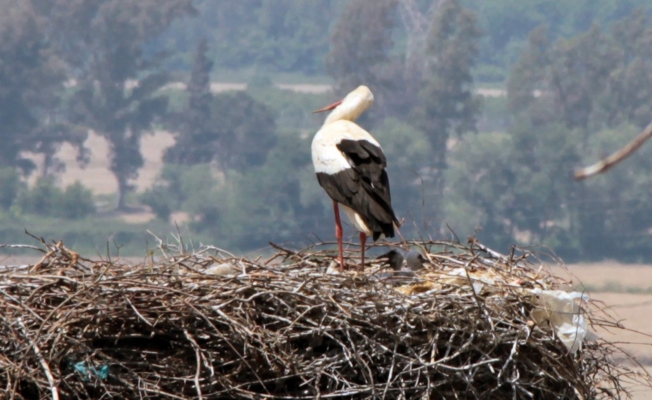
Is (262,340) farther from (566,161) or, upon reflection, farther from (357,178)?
(566,161)

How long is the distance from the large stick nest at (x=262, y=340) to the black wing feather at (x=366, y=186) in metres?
0.66

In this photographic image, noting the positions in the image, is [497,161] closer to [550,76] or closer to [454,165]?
[454,165]

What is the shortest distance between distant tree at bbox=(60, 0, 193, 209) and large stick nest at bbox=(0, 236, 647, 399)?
40.8 meters

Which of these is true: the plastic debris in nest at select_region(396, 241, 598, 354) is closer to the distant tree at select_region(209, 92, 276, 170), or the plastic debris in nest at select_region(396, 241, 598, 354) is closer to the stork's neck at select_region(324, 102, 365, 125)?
the stork's neck at select_region(324, 102, 365, 125)

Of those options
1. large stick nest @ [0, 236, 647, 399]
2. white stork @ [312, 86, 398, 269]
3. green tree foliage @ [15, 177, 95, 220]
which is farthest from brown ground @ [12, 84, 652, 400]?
large stick nest @ [0, 236, 647, 399]

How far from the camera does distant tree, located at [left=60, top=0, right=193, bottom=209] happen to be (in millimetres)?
47344

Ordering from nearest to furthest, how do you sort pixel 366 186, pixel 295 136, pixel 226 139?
pixel 366 186
pixel 295 136
pixel 226 139

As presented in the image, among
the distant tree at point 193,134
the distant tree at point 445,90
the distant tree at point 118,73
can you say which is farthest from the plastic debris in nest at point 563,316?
the distant tree at point 193,134

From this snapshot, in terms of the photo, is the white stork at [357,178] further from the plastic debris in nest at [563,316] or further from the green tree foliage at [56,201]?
the green tree foliage at [56,201]

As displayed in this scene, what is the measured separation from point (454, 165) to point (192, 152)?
1097cm

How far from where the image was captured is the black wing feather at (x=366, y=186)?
205 inches

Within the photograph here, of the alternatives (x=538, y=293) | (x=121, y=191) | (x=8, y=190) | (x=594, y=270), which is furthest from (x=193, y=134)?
(x=538, y=293)

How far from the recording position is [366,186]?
5312mm

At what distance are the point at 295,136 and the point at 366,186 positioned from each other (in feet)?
142
